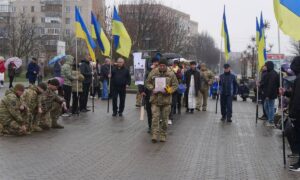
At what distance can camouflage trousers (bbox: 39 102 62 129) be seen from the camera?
44.7 ft

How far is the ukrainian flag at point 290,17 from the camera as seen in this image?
31.8ft

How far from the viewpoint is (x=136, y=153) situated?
34.9 feet

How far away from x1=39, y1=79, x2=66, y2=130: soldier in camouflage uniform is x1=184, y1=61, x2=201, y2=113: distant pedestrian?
648 centimetres

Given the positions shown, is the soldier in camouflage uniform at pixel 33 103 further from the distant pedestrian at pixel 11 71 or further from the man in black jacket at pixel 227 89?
the distant pedestrian at pixel 11 71

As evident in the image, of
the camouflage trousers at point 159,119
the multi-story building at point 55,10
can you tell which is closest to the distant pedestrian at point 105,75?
the camouflage trousers at point 159,119

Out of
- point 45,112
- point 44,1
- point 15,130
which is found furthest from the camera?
point 44,1

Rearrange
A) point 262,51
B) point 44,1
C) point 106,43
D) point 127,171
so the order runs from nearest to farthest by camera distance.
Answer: point 127,171, point 262,51, point 106,43, point 44,1

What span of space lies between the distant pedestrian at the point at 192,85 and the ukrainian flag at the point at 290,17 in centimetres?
927

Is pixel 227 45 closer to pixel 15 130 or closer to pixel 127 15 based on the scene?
pixel 15 130

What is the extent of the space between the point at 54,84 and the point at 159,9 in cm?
3927

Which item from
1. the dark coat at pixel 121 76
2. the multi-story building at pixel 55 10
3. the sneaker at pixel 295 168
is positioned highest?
the multi-story building at pixel 55 10

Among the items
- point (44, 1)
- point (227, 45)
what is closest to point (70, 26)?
point (44, 1)

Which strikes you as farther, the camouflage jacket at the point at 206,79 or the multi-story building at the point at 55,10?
the multi-story building at the point at 55,10

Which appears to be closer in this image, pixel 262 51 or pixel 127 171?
pixel 127 171
